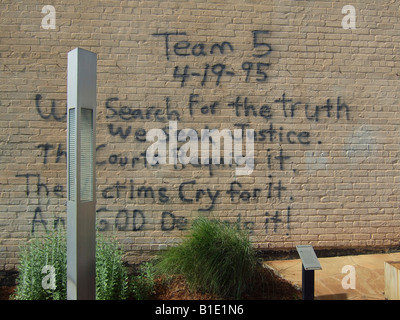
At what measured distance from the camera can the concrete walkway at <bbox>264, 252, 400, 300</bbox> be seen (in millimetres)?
3713

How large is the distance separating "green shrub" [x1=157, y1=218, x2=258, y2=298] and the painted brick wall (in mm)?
1108

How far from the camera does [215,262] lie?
3.43 meters

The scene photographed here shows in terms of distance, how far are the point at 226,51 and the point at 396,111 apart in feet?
8.31

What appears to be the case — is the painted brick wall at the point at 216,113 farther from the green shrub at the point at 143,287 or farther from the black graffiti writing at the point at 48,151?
the green shrub at the point at 143,287

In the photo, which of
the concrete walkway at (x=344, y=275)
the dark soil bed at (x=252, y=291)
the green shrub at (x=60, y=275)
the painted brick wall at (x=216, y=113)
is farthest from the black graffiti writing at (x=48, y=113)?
the concrete walkway at (x=344, y=275)

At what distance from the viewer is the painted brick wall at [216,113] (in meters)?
4.64

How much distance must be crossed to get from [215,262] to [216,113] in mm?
2121

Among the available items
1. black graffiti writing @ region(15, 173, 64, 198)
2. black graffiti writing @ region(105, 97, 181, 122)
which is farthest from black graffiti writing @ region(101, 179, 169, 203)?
black graffiti writing @ region(105, 97, 181, 122)

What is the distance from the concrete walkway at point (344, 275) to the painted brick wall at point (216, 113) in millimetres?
275

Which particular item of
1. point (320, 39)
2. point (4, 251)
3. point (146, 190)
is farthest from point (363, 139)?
point (4, 251)

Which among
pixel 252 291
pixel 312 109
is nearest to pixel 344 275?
pixel 252 291

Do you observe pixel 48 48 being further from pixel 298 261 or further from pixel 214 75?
pixel 298 261

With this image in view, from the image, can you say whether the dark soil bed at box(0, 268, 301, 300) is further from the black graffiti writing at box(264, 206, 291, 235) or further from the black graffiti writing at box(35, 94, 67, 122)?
the black graffiti writing at box(35, 94, 67, 122)

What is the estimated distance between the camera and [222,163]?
15.8 feet
